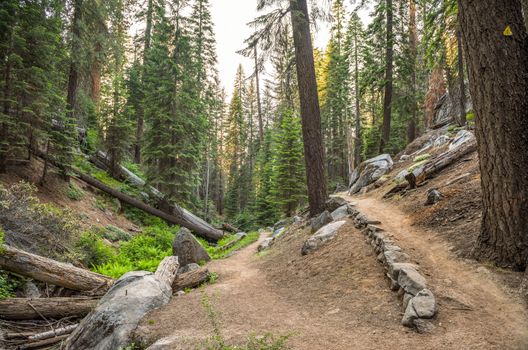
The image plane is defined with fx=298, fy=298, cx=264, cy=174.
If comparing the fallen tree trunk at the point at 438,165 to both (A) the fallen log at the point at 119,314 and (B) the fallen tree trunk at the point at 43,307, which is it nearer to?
(A) the fallen log at the point at 119,314

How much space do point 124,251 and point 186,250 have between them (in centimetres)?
275

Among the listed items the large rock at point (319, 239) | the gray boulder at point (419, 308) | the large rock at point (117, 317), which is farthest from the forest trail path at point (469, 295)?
the large rock at point (117, 317)

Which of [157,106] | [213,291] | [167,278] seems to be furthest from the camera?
[157,106]

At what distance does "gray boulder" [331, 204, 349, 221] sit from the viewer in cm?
886

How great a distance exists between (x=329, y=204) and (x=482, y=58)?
6.60 metres

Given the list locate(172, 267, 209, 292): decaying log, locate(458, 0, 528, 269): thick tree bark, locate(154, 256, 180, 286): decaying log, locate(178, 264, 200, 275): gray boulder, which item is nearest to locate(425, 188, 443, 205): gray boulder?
locate(458, 0, 528, 269): thick tree bark

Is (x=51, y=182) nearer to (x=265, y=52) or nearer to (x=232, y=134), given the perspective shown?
(x=265, y=52)

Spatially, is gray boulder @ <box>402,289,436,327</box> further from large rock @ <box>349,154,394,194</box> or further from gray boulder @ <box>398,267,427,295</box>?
large rock @ <box>349,154,394,194</box>

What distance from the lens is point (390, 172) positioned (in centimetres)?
1394

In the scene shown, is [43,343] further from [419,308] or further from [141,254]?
[141,254]

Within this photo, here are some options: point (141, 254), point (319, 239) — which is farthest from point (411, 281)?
point (141, 254)

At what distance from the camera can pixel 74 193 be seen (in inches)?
508

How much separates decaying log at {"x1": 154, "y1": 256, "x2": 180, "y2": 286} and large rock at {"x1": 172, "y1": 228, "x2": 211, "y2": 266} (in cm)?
168

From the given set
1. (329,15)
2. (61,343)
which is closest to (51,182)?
(61,343)
